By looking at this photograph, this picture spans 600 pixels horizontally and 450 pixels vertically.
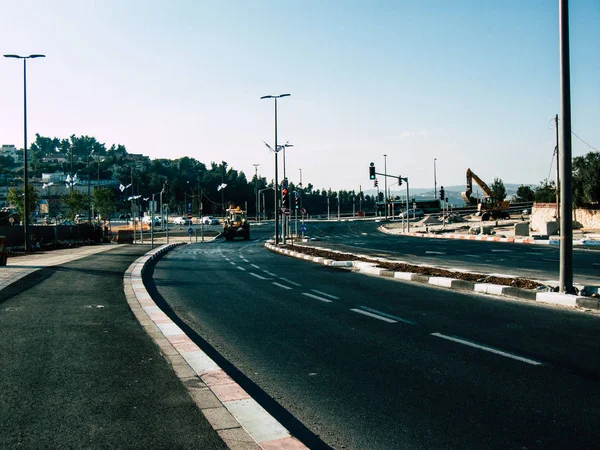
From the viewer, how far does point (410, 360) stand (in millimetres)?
6504

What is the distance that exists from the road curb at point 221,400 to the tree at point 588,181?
46.6 meters

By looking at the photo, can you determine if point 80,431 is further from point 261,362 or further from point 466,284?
point 466,284

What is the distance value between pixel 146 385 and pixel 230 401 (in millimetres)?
961

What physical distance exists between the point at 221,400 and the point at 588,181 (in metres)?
49.1

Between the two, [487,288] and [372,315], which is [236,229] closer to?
[487,288]

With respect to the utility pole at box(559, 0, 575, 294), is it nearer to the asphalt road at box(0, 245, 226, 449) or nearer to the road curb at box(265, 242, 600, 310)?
the road curb at box(265, 242, 600, 310)

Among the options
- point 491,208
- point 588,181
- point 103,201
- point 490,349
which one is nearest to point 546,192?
point 491,208

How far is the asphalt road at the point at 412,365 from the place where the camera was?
438cm

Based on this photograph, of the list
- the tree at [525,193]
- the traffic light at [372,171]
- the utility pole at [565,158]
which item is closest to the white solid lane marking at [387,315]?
the utility pole at [565,158]

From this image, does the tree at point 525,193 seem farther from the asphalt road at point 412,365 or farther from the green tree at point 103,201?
the asphalt road at point 412,365

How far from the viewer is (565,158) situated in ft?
35.1

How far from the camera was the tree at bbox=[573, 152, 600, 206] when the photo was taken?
46.8 metres

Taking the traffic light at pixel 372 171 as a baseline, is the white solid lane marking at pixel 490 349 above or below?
below

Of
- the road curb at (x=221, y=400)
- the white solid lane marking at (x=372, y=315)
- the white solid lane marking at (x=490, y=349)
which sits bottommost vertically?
the white solid lane marking at (x=372, y=315)
